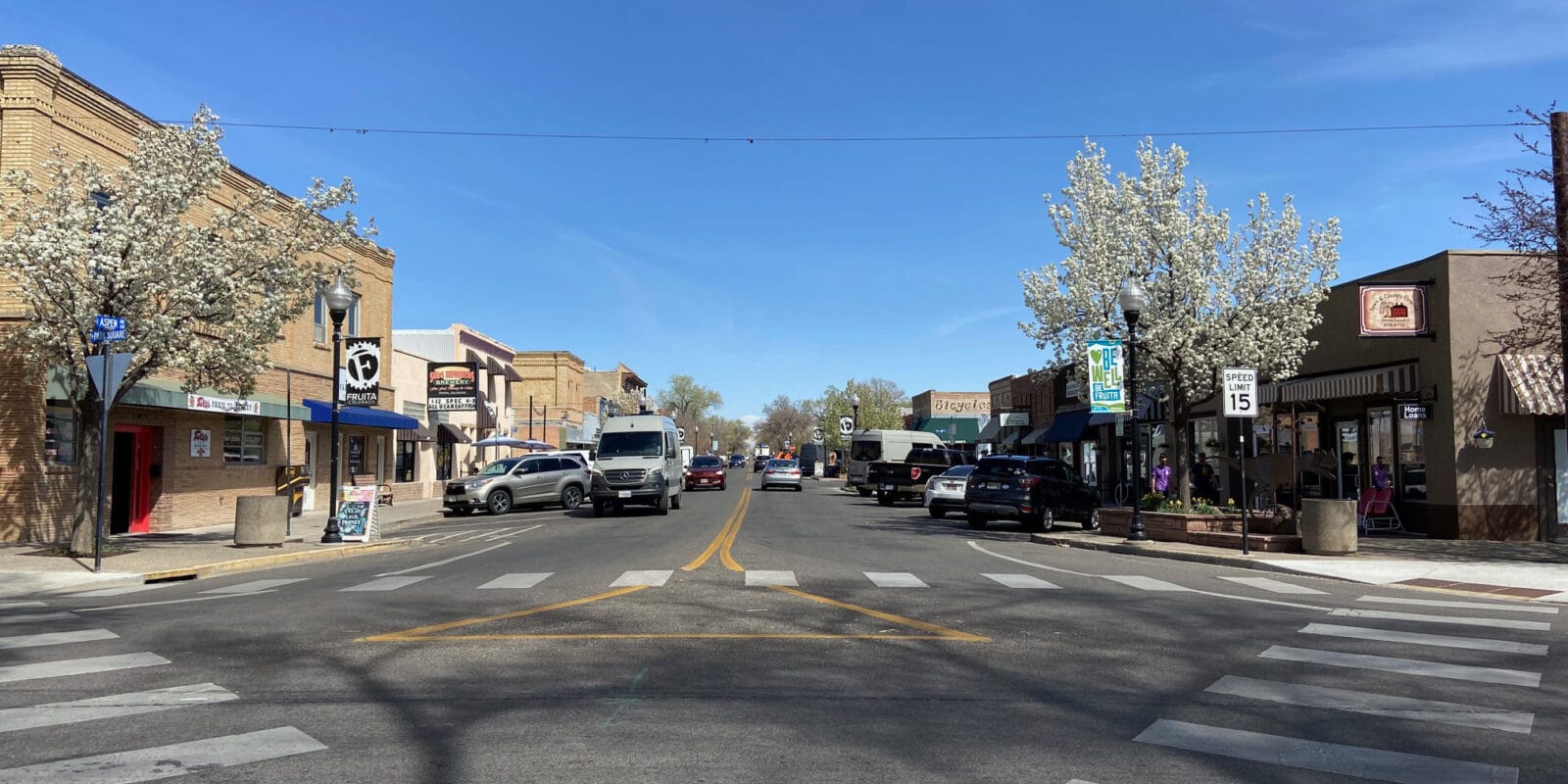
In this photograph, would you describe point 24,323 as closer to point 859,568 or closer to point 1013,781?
point 859,568

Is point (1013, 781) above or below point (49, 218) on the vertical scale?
below

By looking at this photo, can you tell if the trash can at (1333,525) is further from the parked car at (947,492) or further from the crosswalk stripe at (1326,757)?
the crosswalk stripe at (1326,757)

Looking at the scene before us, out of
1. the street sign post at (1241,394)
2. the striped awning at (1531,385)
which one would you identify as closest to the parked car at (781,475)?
the striped awning at (1531,385)

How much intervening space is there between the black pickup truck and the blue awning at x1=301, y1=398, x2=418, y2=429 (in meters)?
15.5

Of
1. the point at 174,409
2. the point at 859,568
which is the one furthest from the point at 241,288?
the point at 859,568

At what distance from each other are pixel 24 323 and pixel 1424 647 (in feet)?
70.8

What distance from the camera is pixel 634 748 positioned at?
548 centimetres

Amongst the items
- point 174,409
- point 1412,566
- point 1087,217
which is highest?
point 1087,217

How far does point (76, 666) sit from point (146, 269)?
10.2m

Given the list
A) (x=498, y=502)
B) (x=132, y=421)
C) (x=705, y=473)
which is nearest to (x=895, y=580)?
(x=132, y=421)

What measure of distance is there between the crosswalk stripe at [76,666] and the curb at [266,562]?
7.40 meters

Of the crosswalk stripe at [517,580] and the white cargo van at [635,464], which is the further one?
the white cargo van at [635,464]

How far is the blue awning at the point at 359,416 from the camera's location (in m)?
28.6

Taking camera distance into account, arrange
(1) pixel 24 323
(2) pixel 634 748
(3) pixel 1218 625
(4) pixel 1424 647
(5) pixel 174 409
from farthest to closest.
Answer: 1. (5) pixel 174 409
2. (1) pixel 24 323
3. (3) pixel 1218 625
4. (4) pixel 1424 647
5. (2) pixel 634 748
